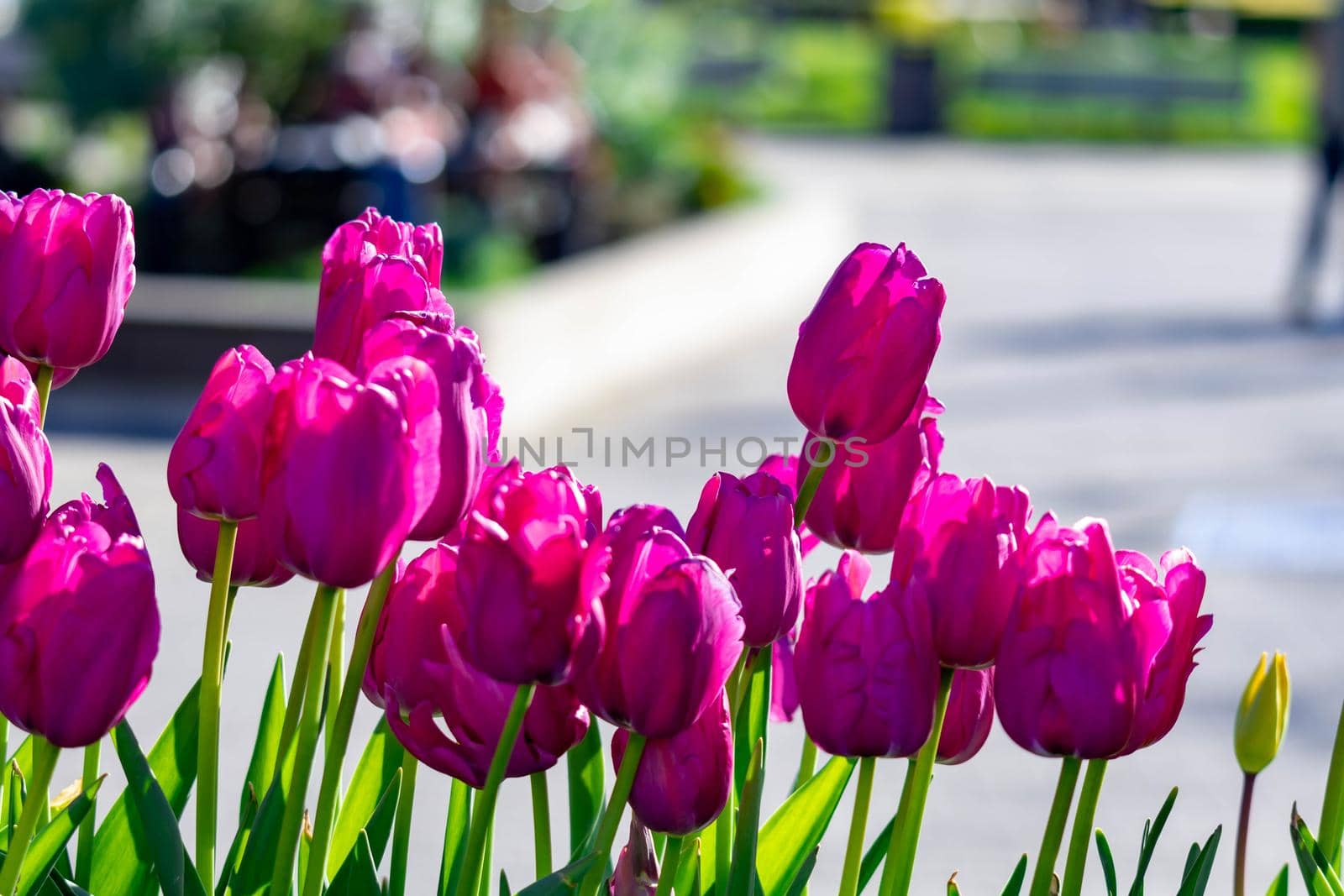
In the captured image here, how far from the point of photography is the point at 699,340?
9188 mm

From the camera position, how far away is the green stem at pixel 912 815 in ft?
3.39

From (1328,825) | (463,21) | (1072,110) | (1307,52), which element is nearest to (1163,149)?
(1072,110)

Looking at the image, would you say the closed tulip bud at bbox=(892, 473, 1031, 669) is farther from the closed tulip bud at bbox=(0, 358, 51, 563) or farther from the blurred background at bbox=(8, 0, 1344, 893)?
the blurred background at bbox=(8, 0, 1344, 893)

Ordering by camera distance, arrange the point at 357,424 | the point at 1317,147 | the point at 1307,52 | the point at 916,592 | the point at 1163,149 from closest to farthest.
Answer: the point at 357,424
the point at 916,592
the point at 1317,147
the point at 1163,149
the point at 1307,52

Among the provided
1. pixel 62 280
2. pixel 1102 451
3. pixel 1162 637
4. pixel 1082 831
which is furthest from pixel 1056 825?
pixel 1102 451

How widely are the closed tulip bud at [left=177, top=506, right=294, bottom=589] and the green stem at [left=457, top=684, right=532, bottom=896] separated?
0.67 feet

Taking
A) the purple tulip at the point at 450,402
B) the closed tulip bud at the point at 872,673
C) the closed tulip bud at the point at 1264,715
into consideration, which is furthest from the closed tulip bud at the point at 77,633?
the closed tulip bud at the point at 1264,715

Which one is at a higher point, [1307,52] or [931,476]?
[1307,52]

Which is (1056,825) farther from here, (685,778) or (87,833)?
(87,833)

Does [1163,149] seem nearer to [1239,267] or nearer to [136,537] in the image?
[1239,267]

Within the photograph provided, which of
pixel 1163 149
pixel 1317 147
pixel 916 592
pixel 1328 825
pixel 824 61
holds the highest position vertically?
pixel 824 61

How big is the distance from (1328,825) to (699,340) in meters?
8.11

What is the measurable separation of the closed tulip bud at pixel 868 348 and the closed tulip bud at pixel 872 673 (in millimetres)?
125

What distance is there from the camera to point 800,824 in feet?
3.76
